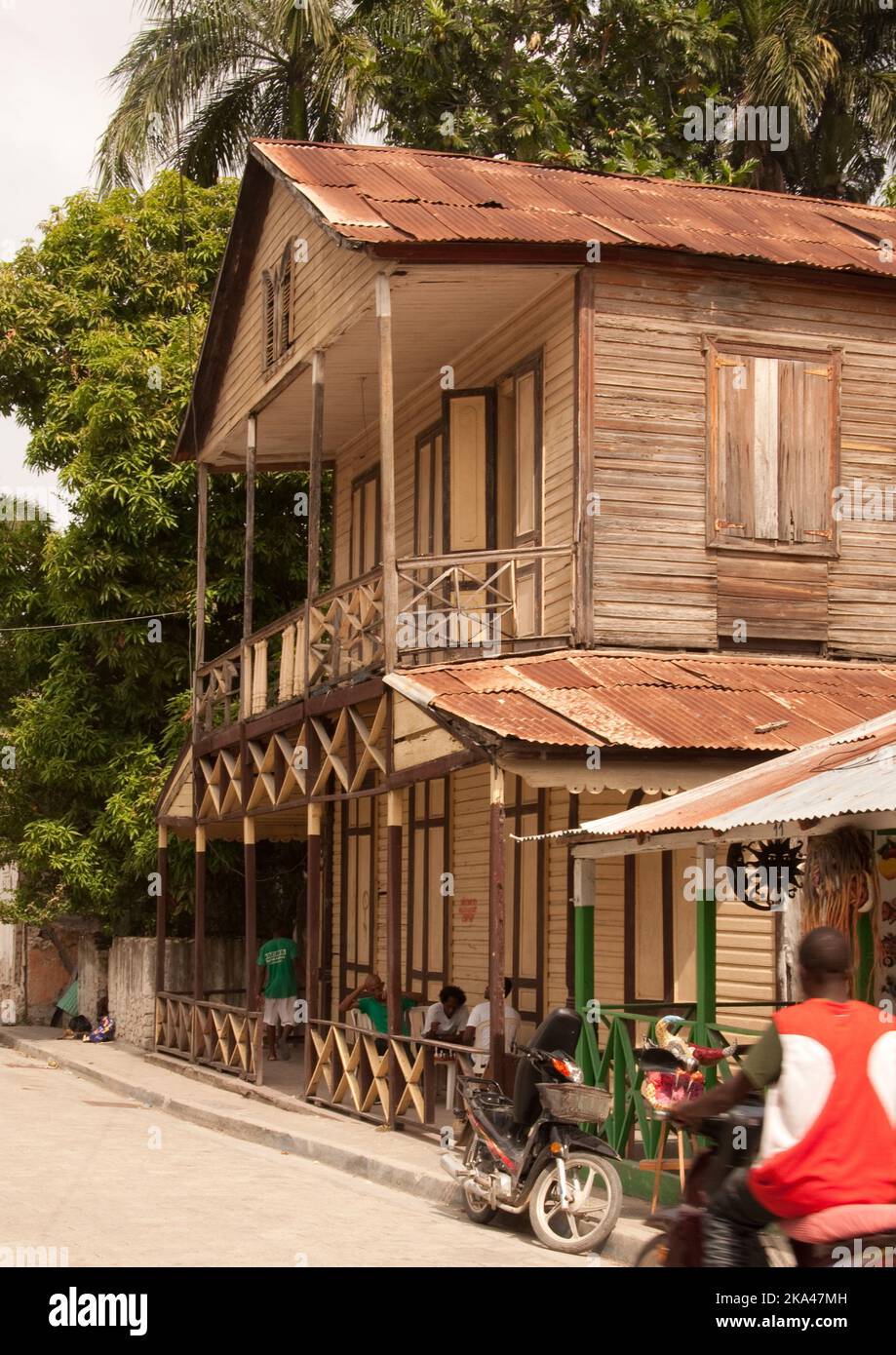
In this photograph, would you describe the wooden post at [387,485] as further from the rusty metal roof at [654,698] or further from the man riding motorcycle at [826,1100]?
the man riding motorcycle at [826,1100]

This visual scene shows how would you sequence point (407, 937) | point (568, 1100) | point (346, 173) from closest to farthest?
point (568, 1100) → point (346, 173) → point (407, 937)

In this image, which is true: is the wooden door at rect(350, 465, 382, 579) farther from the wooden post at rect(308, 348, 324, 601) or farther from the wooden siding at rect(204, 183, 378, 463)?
the wooden post at rect(308, 348, 324, 601)

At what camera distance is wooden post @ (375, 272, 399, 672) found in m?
14.7

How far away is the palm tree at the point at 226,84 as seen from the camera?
32219 mm

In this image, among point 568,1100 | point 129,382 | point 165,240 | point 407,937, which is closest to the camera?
point 568,1100

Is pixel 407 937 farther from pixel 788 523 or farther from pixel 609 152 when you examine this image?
pixel 609 152

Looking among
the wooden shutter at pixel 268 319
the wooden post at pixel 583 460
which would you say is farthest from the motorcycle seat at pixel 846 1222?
the wooden shutter at pixel 268 319

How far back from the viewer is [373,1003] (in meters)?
17.4

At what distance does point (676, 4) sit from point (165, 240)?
8.96 m

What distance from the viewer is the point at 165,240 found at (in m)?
28.1

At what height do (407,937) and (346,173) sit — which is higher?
(346,173)

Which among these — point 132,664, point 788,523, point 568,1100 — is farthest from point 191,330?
point 568,1100

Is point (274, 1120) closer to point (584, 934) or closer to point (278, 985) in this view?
point (584, 934)

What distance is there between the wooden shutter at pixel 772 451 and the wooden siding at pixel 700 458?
0.47 ft
